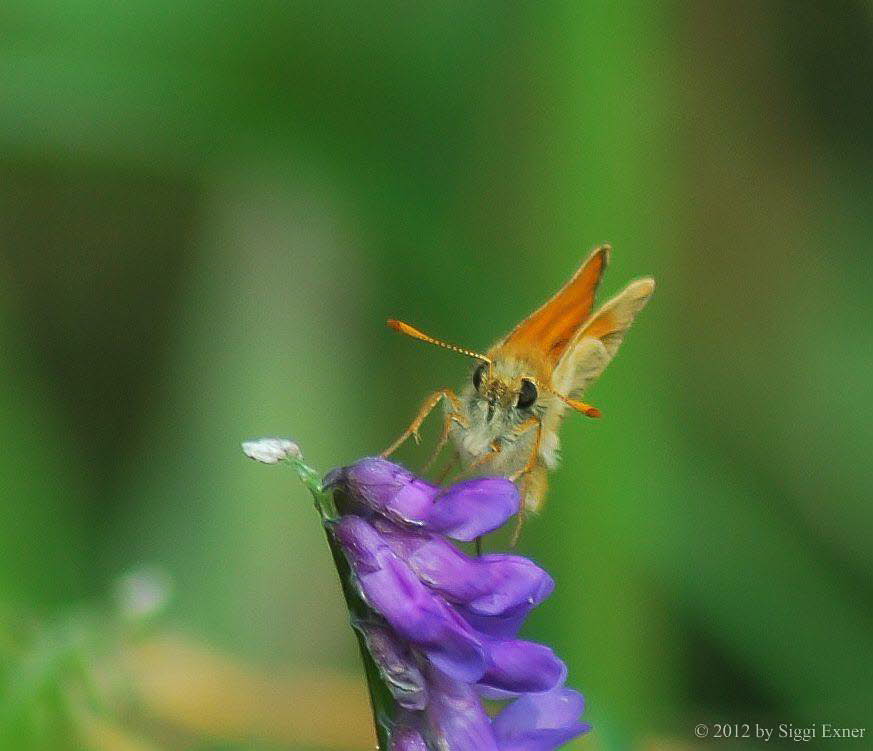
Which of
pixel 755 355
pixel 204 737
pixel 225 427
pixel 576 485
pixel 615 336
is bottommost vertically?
pixel 204 737

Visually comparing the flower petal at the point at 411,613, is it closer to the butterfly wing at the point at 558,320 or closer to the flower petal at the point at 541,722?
the flower petal at the point at 541,722

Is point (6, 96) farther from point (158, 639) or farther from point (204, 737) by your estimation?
point (204, 737)

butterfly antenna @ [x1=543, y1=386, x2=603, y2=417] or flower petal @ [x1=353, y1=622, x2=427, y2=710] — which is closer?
flower petal @ [x1=353, y1=622, x2=427, y2=710]

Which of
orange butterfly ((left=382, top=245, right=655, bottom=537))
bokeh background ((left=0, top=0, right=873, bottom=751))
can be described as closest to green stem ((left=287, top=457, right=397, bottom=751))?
orange butterfly ((left=382, top=245, right=655, bottom=537))

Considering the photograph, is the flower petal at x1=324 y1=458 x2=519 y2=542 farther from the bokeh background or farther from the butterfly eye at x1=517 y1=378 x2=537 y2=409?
the bokeh background

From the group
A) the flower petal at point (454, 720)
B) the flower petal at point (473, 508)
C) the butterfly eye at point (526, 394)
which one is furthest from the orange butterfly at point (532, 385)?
the flower petal at point (454, 720)

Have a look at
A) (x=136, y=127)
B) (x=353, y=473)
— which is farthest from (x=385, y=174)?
(x=353, y=473)

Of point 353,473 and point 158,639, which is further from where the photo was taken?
point 158,639
